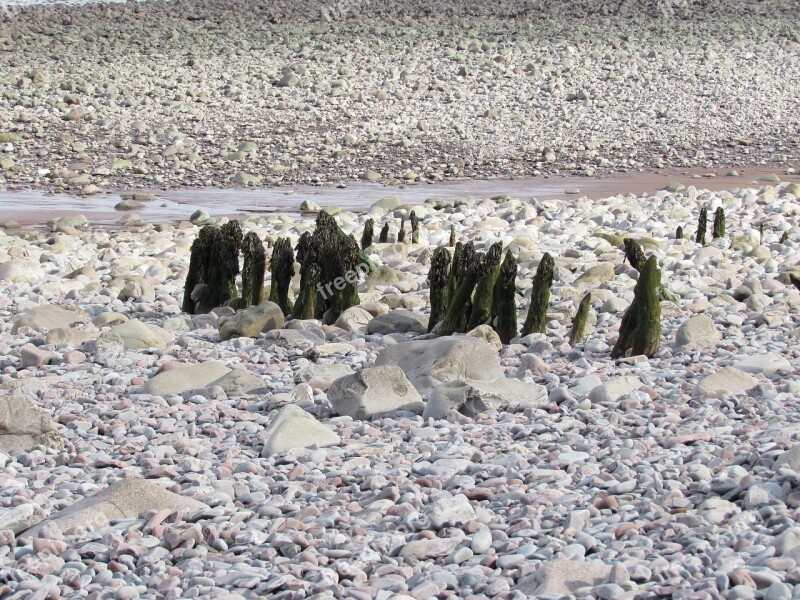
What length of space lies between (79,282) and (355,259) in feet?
10.2

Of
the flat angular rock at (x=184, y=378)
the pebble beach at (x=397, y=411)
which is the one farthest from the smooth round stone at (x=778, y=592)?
the flat angular rock at (x=184, y=378)

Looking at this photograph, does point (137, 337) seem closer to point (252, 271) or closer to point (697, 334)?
point (252, 271)

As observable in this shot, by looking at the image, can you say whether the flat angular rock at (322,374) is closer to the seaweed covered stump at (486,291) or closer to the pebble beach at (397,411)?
the pebble beach at (397,411)

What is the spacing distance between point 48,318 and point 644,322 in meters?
4.32

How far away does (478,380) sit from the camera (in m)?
5.99

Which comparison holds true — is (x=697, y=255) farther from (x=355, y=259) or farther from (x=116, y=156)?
(x=116, y=156)

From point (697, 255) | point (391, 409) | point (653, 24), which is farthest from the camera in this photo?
point (653, 24)

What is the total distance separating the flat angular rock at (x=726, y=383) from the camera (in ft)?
18.3

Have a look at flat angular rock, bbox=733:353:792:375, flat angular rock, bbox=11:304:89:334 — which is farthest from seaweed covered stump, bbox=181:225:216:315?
flat angular rock, bbox=733:353:792:375

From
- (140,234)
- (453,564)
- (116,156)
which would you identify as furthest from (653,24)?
(453,564)

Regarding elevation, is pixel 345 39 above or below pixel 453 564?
above

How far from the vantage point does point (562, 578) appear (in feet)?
11.6

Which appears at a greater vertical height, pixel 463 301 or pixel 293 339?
pixel 463 301

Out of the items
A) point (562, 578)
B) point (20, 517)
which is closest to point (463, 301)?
point (20, 517)
